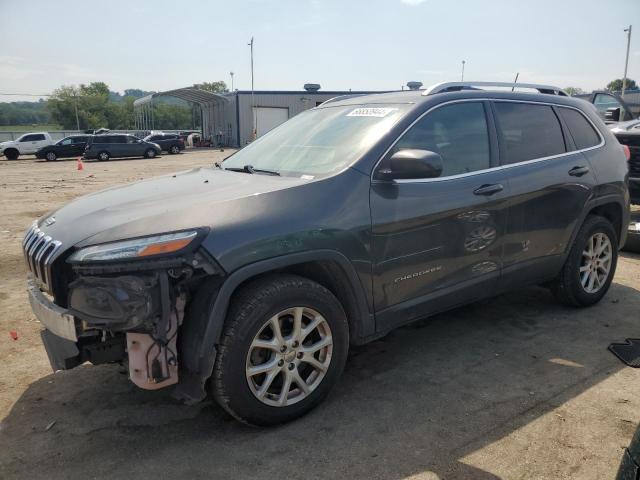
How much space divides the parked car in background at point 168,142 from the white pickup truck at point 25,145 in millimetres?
6399

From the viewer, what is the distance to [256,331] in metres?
2.63

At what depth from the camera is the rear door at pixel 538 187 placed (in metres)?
3.85

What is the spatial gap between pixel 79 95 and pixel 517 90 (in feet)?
336

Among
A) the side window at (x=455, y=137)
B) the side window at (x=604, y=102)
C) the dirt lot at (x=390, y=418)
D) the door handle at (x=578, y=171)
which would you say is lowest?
the dirt lot at (x=390, y=418)

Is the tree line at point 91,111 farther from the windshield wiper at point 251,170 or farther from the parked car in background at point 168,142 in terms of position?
the windshield wiper at point 251,170

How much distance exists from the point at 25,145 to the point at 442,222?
1363 inches

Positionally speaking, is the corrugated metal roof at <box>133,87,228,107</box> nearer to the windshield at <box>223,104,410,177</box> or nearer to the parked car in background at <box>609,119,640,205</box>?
the parked car in background at <box>609,119,640,205</box>

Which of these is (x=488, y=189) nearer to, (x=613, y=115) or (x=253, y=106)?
(x=613, y=115)

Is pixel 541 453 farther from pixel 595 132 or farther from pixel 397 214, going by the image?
pixel 595 132

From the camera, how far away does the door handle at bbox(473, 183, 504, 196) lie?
3.55 m

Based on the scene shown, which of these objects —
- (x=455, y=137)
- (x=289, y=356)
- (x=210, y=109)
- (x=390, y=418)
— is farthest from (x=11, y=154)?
(x=390, y=418)

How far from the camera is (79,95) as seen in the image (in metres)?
92.9

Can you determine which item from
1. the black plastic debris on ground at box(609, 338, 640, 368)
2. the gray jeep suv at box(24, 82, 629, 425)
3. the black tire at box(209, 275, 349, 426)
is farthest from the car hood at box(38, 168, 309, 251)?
the black plastic debris on ground at box(609, 338, 640, 368)

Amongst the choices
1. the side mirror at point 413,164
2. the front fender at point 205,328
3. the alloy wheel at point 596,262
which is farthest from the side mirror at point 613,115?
the front fender at point 205,328
